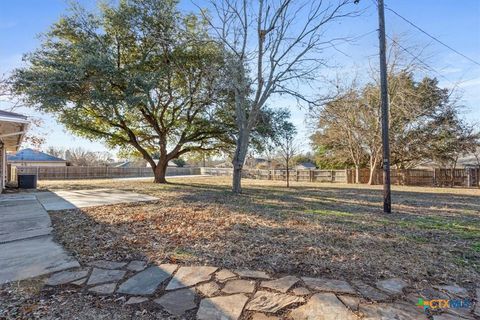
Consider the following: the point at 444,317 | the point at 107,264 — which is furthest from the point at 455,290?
the point at 107,264

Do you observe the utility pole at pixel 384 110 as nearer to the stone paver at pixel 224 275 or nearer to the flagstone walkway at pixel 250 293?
the flagstone walkway at pixel 250 293

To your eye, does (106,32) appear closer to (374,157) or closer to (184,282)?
(184,282)

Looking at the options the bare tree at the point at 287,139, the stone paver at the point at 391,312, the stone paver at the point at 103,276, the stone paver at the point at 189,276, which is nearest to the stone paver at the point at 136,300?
the stone paver at the point at 189,276

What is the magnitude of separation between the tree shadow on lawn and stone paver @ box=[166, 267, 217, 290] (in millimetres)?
186

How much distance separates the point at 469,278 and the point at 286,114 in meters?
10.8

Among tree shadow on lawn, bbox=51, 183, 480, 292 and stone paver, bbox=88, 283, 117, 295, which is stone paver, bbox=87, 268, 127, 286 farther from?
tree shadow on lawn, bbox=51, 183, 480, 292

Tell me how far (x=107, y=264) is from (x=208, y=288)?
1.22 metres

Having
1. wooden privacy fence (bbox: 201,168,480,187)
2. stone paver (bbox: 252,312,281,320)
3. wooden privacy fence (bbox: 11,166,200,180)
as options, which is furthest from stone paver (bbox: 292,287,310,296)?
wooden privacy fence (bbox: 11,166,200,180)

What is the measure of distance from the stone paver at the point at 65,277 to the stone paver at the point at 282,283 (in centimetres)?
169

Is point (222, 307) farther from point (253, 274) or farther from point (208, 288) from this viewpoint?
point (253, 274)

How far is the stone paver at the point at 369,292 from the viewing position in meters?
2.11

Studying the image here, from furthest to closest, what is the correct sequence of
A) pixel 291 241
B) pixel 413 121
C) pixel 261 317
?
pixel 413 121
pixel 291 241
pixel 261 317

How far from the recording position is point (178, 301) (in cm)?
208

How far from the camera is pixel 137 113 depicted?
13.7 metres
